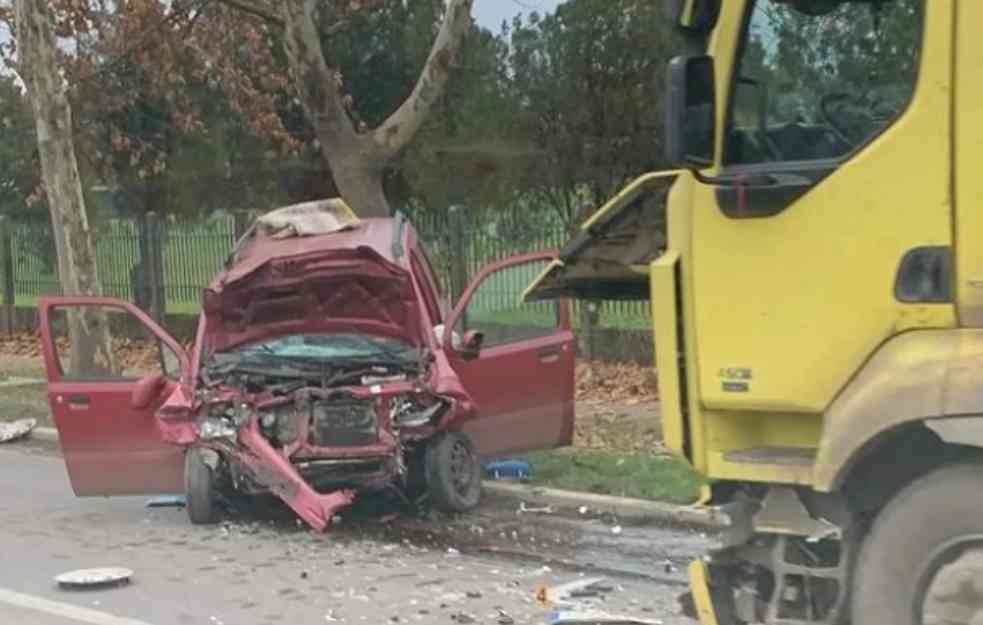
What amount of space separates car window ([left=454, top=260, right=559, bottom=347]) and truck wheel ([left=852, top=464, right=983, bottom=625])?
4.24 m

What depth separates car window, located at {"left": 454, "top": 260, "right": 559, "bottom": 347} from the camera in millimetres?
10844

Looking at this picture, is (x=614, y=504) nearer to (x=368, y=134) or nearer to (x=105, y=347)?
(x=368, y=134)

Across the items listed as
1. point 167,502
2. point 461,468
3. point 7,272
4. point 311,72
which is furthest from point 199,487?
point 7,272

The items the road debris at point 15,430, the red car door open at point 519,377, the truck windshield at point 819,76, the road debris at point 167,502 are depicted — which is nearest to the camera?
the truck windshield at point 819,76

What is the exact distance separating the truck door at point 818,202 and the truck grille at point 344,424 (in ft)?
14.9

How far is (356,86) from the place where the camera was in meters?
22.8

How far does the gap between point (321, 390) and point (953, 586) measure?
5.64 m

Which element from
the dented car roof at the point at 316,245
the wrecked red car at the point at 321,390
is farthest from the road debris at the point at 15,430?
the dented car roof at the point at 316,245

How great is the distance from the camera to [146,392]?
398 inches

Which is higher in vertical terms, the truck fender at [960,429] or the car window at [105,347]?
the truck fender at [960,429]

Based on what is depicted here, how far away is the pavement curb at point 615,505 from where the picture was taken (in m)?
9.51

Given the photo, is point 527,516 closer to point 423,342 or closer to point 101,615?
point 423,342

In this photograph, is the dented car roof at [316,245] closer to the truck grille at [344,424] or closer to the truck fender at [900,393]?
Answer: the truck grille at [344,424]

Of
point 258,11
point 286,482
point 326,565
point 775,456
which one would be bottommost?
point 326,565
